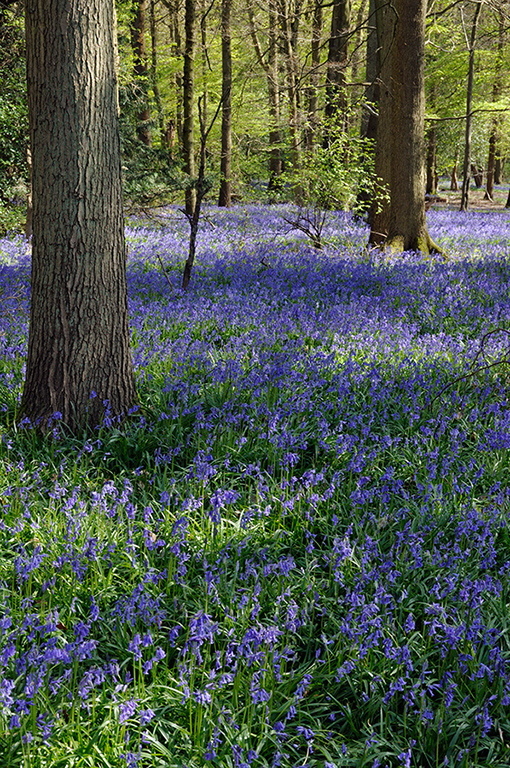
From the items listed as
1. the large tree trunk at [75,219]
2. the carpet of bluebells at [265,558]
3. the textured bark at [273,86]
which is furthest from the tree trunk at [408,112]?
the textured bark at [273,86]

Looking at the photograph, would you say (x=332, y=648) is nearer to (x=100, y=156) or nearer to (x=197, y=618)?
(x=197, y=618)

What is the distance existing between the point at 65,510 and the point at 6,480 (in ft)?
1.84

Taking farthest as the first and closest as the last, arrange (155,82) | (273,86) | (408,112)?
(273,86), (155,82), (408,112)

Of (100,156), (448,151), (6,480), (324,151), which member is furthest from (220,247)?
(448,151)

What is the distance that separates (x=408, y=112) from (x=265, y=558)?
10.1 m

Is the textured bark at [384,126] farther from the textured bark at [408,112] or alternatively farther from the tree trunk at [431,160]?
the tree trunk at [431,160]

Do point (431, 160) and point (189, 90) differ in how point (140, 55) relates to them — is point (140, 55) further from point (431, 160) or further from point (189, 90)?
point (431, 160)

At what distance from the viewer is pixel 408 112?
417 inches

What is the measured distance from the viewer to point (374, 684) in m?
2.29

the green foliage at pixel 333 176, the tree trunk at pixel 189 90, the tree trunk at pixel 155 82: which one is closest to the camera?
the green foliage at pixel 333 176

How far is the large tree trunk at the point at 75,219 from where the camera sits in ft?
12.1

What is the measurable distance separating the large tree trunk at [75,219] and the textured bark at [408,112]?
25.8 ft

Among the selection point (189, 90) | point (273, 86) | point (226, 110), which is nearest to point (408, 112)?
point (189, 90)

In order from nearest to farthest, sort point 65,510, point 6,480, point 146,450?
Result: point 65,510, point 6,480, point 146,450
